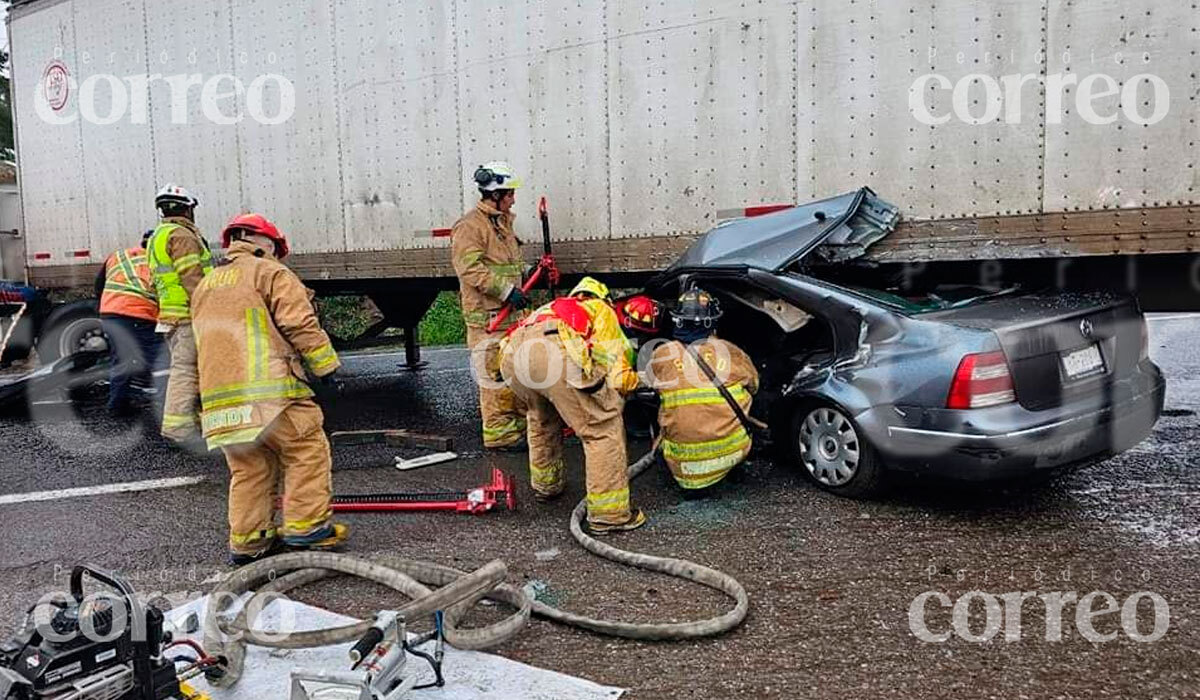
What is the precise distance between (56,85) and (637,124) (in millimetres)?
6406

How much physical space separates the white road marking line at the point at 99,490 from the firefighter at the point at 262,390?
1699mm

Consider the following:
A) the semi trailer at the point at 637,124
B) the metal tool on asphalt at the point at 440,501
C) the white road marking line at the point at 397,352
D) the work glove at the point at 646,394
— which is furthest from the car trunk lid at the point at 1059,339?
the white road marking line at the point at 397,352

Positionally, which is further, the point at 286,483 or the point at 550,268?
the point at 550,268

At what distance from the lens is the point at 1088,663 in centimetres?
298

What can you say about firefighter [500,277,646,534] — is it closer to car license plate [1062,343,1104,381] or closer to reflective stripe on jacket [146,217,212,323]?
car license plate [1062,343,1104,381]

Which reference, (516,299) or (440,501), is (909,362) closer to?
(440,501)

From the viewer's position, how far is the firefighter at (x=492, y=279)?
6.08 metres

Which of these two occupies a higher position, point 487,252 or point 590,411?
point 487,252

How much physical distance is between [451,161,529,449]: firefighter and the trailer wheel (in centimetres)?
495

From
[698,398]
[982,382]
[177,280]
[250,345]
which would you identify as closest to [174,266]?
[177,280]

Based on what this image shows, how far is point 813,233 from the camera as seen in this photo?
4.76 metres

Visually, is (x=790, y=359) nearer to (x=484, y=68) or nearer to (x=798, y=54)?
(x=798, y=54)

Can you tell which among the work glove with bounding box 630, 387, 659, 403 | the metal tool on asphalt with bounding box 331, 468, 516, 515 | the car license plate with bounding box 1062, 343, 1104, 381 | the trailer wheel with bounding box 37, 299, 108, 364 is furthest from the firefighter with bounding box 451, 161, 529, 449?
the trailer wheel with bounding box 37, 299, 108, 364

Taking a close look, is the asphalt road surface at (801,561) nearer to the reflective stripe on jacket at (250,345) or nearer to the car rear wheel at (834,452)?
the car rear wheel at (834,452)
